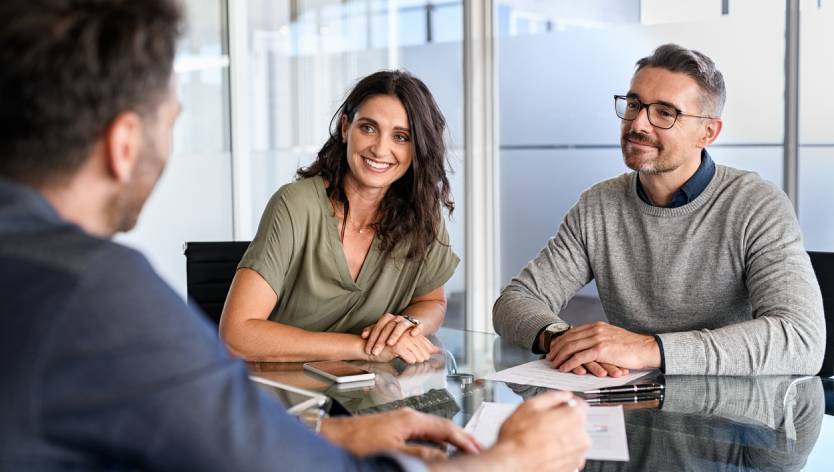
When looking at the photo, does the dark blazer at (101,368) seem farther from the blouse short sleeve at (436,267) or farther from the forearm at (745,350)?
the blouse short sleeve at (436,267)

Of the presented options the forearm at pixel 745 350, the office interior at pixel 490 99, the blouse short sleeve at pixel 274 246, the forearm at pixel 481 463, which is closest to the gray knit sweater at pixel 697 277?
the forearm at pixel 745 350

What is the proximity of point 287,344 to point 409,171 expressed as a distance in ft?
2.56

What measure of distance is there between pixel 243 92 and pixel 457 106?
1.28 meters

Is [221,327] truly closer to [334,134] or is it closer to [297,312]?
[297,312]

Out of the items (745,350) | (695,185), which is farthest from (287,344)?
(695,185)

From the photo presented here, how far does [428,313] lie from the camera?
8.69ft

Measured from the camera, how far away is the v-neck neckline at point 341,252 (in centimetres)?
263

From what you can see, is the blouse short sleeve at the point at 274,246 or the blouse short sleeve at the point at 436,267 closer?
the blouse short sleeve at the point at 274,246

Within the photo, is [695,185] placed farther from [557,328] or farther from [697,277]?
[557,328]

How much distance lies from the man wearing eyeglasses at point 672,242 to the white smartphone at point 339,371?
470mm

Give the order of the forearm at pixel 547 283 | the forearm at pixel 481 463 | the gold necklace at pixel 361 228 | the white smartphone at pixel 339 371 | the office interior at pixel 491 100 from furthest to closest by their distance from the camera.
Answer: the office interior at pixel 491 100 < the gold necklace at pixel 361 228 < the forearm at pixel 547 283 < the white smartphone at pixel 339 371 < the forearm at pixel 481 463

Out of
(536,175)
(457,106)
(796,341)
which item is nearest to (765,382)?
(796,341)

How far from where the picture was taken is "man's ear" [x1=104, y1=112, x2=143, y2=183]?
3.21ft

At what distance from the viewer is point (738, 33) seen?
4.09m
